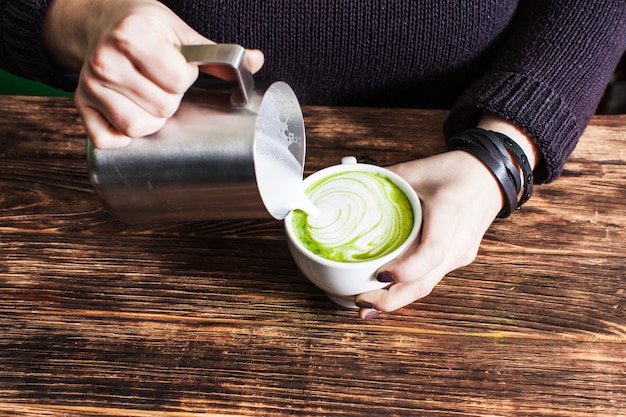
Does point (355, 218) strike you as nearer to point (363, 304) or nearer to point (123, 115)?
point (363, 304)

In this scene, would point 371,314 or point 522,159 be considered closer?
point 371,314

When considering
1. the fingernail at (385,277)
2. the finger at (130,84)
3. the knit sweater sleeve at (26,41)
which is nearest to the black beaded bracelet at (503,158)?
the fingernail at (385,277)

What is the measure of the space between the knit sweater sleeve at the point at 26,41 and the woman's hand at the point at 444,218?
27.1 inches

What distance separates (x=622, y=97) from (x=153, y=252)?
1.80 meters

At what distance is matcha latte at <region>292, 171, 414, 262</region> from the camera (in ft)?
2.72

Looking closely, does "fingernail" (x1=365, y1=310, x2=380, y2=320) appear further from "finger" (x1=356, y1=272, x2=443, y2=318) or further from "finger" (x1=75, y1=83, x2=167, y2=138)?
"finger" (x1=75, y1=83, x2=167, y2=138)

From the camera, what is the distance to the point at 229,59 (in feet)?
2.15

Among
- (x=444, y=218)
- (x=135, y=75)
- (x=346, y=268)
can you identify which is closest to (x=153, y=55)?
(x=135, y=75)

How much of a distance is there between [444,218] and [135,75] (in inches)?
18.5

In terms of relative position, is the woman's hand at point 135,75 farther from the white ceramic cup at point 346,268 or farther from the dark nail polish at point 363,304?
the dark nail polish at point 363,304

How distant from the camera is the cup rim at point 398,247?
0.79 meters

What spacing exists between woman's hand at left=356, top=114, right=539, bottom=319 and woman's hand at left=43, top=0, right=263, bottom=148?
0.33 meters

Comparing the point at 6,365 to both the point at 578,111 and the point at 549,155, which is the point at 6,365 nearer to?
the point at 549,155

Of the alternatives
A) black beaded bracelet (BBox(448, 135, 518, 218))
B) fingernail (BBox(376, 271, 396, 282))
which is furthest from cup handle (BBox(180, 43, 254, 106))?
black beaded bracelet (BBox(448, 135, 518, 218))
